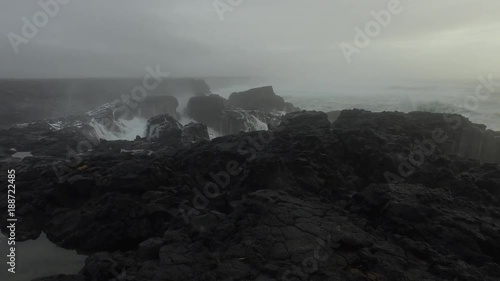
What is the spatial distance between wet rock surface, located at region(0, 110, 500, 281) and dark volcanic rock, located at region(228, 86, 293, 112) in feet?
78.9

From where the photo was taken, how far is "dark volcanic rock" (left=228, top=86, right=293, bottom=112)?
3931 cm

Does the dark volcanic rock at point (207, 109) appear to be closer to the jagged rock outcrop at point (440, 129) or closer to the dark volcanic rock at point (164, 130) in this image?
the dark volcanic rock at point (164, 130)

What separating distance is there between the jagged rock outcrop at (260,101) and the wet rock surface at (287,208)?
947 inches

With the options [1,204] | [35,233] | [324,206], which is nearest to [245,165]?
[324,206]

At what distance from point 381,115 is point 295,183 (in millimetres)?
7223

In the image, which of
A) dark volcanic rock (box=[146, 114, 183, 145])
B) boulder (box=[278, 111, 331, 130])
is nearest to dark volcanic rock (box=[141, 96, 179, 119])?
dark volcanic rock (box=[146, 114, 183, 145])

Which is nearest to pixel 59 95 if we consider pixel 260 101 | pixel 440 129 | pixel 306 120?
pixel 260 101

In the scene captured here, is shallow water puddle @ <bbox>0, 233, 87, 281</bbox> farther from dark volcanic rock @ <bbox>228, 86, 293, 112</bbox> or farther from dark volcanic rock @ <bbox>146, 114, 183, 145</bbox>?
dark volcanic rock @ <bbox>228, 86, 293, 112</bbox>

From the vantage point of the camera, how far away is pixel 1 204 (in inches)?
434

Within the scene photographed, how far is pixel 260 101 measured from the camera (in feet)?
130

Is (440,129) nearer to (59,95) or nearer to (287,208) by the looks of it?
(287,208)

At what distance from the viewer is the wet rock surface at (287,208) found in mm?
6246

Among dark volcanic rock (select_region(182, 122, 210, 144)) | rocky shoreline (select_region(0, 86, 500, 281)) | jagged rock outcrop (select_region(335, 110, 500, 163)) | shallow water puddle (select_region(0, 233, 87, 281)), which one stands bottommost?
shallow water puddle (select_region(0, 233, 87, 281))

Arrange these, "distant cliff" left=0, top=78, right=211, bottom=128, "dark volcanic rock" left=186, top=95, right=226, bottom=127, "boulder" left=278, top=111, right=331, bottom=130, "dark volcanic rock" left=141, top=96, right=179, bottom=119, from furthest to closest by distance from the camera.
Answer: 1. "distant cliff" left=0, top=78, right=211, bottom=128
2. "dark volcanic rock" left=141, top=96, right=179, bottom=119
3. "dark volcanic rock" left=186, top=95, right=226, bottom=127
4. "boulder" left=278, top=111, right=331, bottom=130
